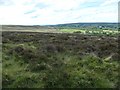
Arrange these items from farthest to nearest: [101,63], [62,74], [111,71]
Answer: [101,63], [111,71], [62,74]

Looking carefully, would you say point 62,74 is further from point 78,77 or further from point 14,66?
point 14,66

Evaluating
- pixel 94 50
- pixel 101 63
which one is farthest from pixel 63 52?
pixel 101 63

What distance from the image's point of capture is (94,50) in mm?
23109

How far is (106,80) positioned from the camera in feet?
48.9

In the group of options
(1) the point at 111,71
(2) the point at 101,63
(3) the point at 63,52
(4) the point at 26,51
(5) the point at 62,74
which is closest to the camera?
(5) the point at 62,74

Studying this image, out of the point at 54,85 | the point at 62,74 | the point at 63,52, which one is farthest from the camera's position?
the point at 63,52

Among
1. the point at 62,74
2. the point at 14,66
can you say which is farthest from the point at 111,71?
the point at 14,66

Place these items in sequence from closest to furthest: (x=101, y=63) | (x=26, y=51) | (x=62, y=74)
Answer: (x=62, y=74)
(x=101, y=63)
(x=26, y=51)

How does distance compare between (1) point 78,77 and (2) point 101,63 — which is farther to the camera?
(2) point 101,63

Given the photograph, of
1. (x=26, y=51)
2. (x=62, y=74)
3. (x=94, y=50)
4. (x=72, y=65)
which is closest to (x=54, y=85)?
(x=62, y=74)

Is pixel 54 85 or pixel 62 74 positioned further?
pixel 62 74

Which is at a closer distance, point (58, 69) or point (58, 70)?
point (58, 70)

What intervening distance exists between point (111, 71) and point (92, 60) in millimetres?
2149

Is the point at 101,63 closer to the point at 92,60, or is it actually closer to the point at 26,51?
the point at 92,60
